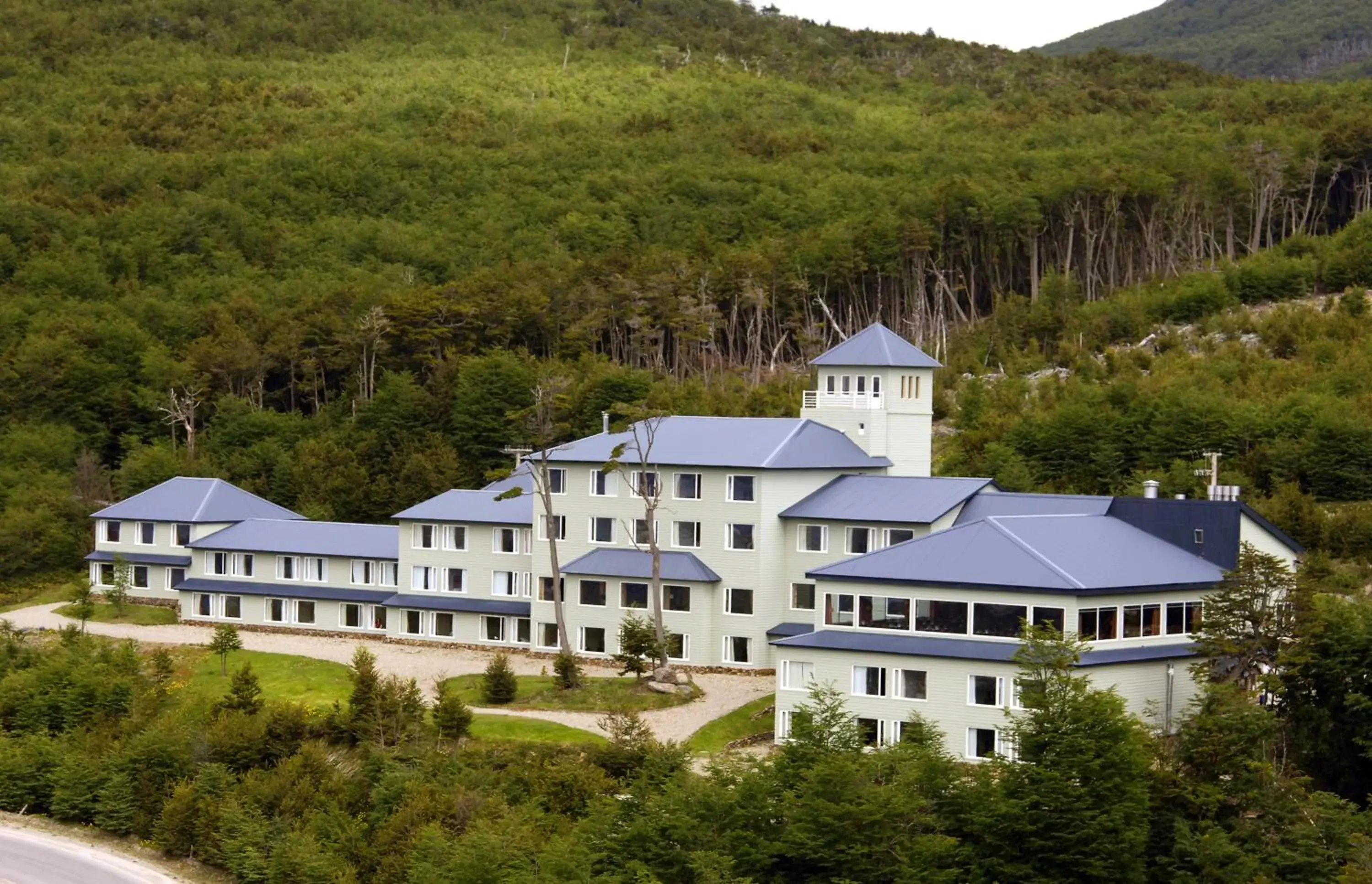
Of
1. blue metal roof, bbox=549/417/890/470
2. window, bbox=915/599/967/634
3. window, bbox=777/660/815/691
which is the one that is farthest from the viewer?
blue metal roof, bbox=549/417/890/470

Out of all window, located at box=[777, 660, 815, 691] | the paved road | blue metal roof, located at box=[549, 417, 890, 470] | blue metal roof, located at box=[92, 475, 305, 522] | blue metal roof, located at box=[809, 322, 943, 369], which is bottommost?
the paved road

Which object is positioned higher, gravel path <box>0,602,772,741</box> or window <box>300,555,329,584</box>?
window <box>300,555,329,584</box>

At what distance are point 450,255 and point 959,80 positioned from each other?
71.4m

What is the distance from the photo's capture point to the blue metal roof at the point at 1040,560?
123ft

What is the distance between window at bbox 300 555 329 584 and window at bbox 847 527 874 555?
20064mm

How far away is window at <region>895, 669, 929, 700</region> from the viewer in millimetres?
37781

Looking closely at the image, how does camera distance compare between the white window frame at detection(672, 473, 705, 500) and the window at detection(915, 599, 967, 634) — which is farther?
the white window frame at detection(672, 473, 705, 500)

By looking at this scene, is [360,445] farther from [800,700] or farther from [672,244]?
[800,700]

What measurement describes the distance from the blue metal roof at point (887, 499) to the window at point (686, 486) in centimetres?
274

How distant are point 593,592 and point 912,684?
14406mm

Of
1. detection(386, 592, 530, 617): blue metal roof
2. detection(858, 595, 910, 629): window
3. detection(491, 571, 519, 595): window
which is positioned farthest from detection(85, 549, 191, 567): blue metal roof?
detection(858, 595, 910, 629): window

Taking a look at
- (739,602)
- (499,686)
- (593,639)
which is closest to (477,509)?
(593,639)

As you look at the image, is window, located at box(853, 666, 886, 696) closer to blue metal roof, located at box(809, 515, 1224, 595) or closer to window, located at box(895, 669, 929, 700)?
window, located at box(895, 669, 929, 700)

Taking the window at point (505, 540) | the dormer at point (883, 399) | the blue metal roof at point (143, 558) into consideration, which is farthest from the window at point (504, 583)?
the blue metal roof at point (143, 558)
